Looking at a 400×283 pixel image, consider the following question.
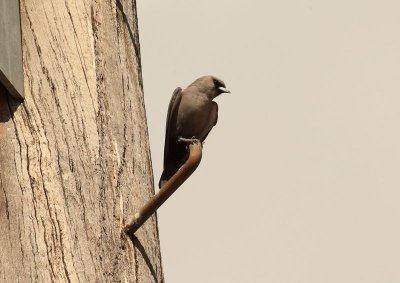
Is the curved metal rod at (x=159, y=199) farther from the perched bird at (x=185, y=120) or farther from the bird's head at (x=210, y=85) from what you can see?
the bird's head at (x=210, y=85)

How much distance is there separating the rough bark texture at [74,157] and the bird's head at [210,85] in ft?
11.1

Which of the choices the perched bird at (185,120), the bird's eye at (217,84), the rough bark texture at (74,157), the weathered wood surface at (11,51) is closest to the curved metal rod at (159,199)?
the rough bark texture at (74,157)

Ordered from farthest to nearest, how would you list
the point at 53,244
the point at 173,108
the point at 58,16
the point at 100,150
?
the point at 173,108, the point at 58,16, the point at 100,150, the point at 53,244

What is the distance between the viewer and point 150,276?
3.28 meters

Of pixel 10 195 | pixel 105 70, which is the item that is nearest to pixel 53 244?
pixel 10 195

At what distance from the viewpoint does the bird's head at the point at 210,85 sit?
6952 millimetres

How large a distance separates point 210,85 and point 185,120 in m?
0.82

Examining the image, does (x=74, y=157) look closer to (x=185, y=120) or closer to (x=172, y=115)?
(x=185, y=120)

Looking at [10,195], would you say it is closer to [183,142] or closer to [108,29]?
[108,29]

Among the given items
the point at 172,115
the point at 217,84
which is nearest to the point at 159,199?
the point at 172,115

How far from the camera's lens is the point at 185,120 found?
6.32 meters

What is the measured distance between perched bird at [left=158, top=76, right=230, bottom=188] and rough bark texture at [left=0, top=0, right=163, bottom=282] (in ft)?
7.77

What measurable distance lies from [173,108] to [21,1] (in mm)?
3135

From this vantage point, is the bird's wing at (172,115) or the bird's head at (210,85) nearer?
the bird's wing at (172,115)
